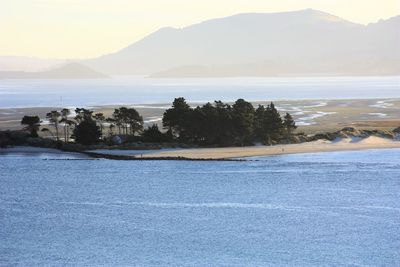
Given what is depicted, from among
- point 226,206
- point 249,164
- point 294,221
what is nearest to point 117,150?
point 249,164

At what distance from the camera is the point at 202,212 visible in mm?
60562

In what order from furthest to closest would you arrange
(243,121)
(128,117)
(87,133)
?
(128,117), (243,121), (87,133)

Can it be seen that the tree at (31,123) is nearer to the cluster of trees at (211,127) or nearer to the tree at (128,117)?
the cluster of trees at (211,127)

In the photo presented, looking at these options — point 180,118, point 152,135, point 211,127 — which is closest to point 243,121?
point 211,127

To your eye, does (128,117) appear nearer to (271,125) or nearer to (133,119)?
(133,119)

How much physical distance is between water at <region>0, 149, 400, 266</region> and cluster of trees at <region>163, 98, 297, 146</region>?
11.2 metres

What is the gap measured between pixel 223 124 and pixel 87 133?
1567 cm

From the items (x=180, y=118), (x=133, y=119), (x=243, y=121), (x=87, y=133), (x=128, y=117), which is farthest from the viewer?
(x=133, y=119)

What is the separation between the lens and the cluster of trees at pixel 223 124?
328ft

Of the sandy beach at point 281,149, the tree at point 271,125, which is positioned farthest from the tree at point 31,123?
the tree at point 271,125

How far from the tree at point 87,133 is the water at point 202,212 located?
10.2m

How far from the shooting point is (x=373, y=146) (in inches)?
4016

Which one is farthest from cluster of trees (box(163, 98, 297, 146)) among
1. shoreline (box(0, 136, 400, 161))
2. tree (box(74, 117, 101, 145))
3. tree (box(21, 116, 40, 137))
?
tree (box(21, 116, 40, 137))

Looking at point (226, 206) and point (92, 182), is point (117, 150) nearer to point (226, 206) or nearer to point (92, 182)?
point (92, 182)
